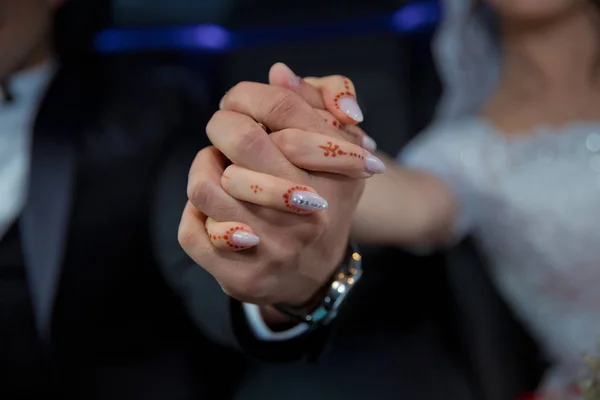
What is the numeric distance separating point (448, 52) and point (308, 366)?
430mm

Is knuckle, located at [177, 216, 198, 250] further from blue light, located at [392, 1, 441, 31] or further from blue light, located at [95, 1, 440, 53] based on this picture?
blue light, located at [392, 1, 441, 31]

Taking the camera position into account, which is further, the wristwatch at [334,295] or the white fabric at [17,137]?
the white fabric at [17,137]

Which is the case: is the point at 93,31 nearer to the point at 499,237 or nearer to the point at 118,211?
the point at 118,211

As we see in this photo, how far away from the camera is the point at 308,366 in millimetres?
518

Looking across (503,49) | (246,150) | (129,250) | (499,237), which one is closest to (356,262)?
(246,150)

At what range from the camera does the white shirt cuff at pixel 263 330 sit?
1.42 feet

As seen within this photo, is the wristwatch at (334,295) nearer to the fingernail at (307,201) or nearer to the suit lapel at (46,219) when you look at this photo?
the fingernail at (307,201)

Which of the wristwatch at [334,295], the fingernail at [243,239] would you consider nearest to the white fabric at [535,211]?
the wristwatch at [334,295]

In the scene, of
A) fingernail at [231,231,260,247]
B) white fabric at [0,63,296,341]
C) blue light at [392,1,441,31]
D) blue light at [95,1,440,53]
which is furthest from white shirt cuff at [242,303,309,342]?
blue light at [392,1,441,31]

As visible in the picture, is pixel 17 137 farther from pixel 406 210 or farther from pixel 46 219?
pixel 406 210

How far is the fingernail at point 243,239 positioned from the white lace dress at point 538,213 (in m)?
0.40

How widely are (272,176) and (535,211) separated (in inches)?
18.2

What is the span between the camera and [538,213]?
2.25 feet

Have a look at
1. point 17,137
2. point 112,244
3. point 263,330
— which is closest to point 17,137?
point 17,137
